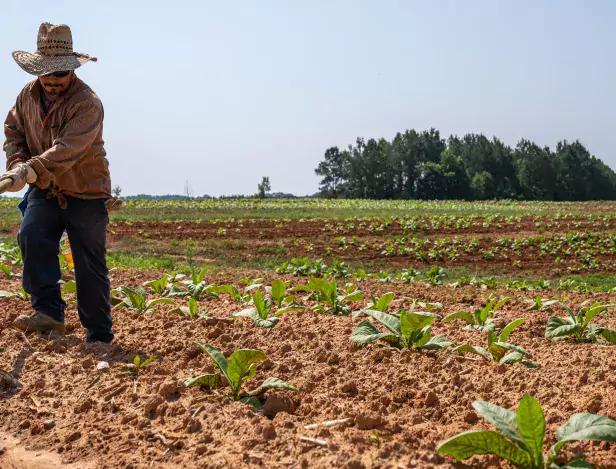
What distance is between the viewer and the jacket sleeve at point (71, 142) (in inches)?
157

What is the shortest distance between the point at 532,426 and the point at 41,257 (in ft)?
10.8

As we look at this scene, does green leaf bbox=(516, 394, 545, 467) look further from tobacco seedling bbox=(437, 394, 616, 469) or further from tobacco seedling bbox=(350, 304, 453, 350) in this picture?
tobacco seedling bbox=(350, 304, 453, 350)

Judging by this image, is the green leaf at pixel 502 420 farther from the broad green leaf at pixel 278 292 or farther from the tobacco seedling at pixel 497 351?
the broad green leaf at pixel 278 292

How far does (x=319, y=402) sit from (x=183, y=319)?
210 cm

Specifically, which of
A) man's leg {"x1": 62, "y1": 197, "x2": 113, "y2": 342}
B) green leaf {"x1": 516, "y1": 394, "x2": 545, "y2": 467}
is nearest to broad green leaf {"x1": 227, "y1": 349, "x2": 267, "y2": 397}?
green leaf {"x1": 516, "y1": 394, "x2": 545, "y2": 467}

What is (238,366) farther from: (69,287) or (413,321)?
(69,287)

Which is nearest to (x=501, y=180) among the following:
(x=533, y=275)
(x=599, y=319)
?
(x=533, y=275)

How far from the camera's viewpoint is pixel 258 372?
3525 millimetres

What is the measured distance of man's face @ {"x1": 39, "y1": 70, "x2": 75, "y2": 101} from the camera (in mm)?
4215

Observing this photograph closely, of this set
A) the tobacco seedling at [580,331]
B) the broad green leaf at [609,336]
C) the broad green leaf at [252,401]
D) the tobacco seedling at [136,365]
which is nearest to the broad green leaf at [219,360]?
the broad green leaf at [252,401]

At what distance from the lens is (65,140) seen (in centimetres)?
409

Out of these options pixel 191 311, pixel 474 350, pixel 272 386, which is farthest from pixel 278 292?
pixel 272 386

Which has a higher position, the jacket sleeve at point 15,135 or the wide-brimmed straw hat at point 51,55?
the wide-brimmed straw hat at point 51,55

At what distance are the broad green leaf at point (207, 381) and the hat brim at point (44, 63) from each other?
84.2 inches
